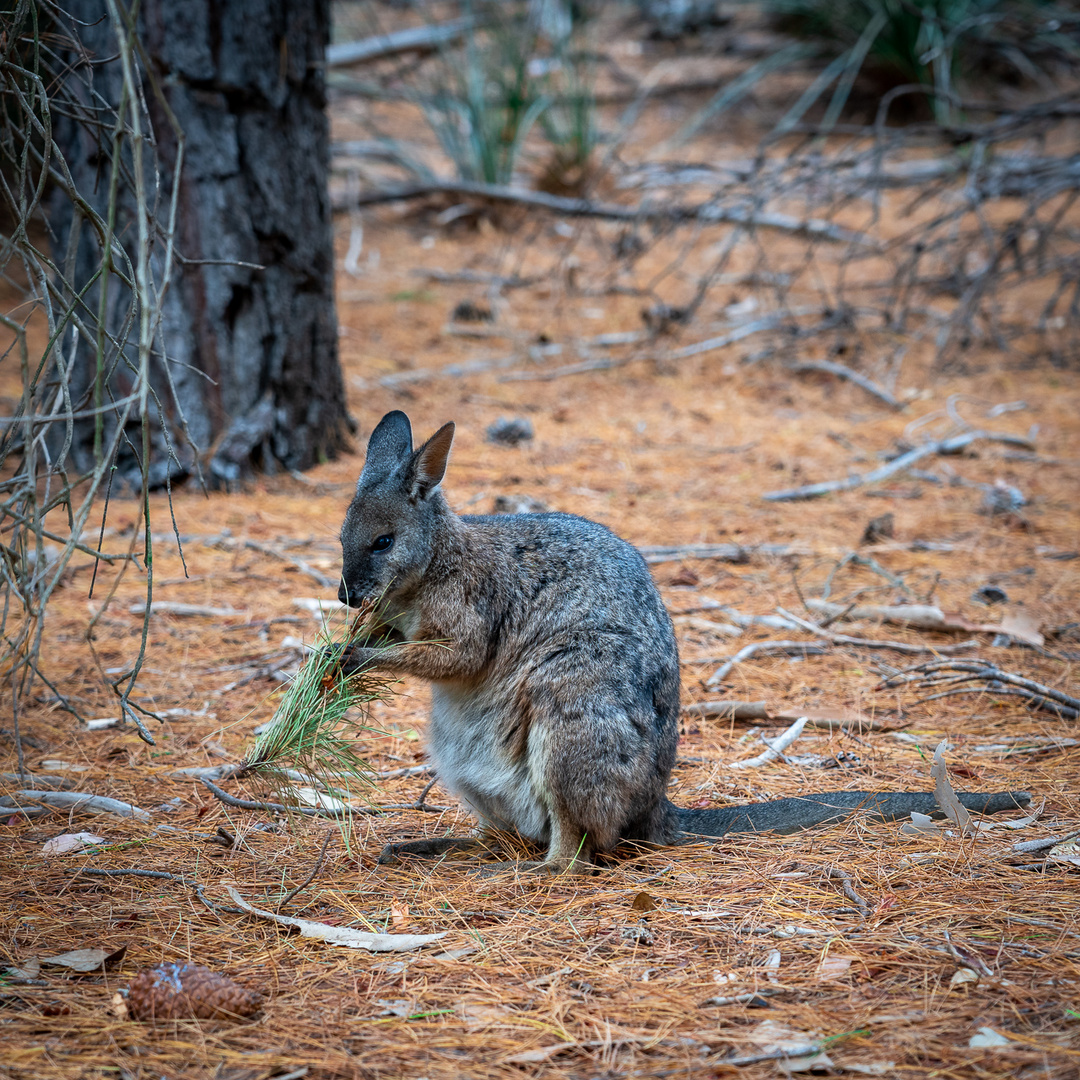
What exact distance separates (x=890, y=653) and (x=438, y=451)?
218 cm

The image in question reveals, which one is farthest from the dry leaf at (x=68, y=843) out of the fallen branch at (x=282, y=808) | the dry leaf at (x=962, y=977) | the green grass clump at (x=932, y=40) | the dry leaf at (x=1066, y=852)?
the green grass clump at (x=932, y=40)

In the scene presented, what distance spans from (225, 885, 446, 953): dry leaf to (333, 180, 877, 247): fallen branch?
6358mm

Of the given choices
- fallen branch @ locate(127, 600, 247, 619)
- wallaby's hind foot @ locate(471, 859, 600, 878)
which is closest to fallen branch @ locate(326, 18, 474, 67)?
fallen branch @ locate(127, 600, 247, 619)

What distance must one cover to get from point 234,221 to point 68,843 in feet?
13.1

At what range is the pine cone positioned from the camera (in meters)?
2.02

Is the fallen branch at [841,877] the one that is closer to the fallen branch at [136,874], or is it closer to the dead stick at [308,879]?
the dead stick at [308,879]

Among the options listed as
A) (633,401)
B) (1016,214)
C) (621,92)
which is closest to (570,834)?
(633,401)

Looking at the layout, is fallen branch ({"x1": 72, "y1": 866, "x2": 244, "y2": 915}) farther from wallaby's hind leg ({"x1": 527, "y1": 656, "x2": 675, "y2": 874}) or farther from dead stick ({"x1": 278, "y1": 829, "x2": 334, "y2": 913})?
wallaby's hind leg ({"x1": 527, "y1": 656, "x2": 675, "y2": 874})

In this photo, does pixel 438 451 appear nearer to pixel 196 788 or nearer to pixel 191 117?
pixel 196 788

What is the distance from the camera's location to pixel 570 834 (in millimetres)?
2871

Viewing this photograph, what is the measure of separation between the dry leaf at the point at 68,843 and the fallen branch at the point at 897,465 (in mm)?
4186

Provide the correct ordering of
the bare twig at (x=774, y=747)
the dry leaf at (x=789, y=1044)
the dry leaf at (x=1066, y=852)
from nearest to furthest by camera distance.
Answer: the dry leaf at (x=789, y=1044)
the dry leaf at (x=1066, y=852)
the bare twig at (x=774, y=747)

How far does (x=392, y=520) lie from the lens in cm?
313

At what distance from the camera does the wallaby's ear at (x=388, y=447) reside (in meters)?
3.22
